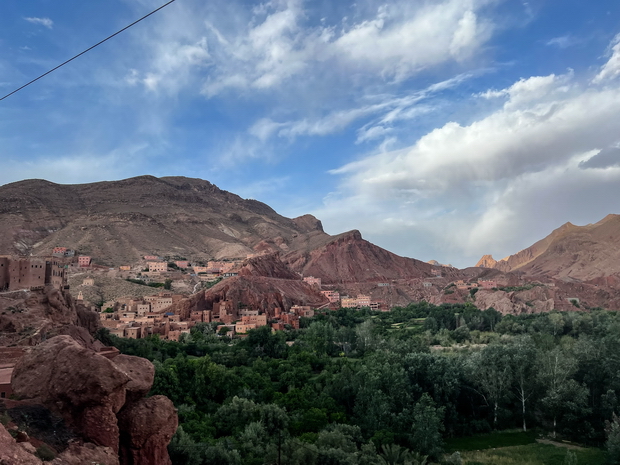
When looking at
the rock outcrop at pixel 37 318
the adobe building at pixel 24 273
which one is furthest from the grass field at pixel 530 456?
the adobe building at pixel 24 273

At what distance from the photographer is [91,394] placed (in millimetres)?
9383

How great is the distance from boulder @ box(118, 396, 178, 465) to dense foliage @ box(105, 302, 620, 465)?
549 cm

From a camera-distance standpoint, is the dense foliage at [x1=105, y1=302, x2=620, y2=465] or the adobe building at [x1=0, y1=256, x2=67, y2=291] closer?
the dense foliage at [x1=105, y1=302, x2=620, y2=465]

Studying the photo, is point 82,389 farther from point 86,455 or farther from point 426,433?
point 426,433

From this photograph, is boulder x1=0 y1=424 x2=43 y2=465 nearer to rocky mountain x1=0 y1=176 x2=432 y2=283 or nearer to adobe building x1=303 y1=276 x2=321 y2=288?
rocky mountain x1=0 y1=176 x2=432 y2=283

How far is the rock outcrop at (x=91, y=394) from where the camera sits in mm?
9391

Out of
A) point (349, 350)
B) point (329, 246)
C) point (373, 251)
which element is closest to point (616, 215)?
point (373, 251)

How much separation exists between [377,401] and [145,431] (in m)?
18.0

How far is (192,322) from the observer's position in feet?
190

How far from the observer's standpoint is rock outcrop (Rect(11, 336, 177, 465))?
9.39 metres

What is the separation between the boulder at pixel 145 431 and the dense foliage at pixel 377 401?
5.49 metres

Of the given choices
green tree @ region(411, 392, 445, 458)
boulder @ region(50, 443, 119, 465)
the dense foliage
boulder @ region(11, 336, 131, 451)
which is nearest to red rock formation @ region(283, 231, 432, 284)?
the dense foliage

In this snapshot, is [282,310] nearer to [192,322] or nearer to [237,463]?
[192,322]

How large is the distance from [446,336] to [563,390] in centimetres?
2616
